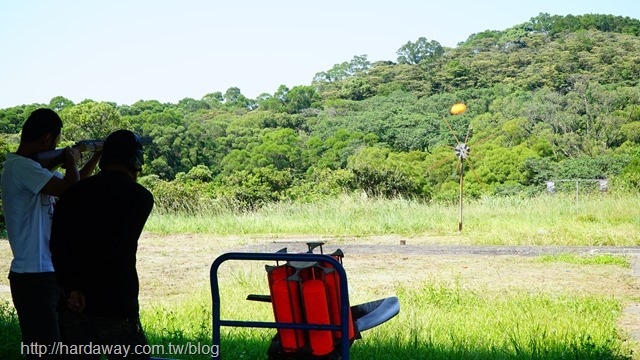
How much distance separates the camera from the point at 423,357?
4387mm

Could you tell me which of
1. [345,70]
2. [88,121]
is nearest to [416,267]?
[88,121]

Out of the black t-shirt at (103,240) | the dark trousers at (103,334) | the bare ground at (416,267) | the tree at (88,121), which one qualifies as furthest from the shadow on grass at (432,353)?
the tree at (88,121)

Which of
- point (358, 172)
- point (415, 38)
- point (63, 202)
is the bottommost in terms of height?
point (358, 172)

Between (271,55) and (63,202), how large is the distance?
2171 inches

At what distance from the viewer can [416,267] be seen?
9719mm

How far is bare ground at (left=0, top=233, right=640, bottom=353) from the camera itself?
780 cm

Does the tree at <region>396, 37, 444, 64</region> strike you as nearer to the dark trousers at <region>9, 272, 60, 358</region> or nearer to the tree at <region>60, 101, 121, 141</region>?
the tree at <region>60, 101, 121, 141</region>

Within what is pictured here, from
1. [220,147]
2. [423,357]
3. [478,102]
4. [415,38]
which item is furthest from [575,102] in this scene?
[423,357]

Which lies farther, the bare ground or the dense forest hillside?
the dense forest hillside

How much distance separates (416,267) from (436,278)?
111 cm

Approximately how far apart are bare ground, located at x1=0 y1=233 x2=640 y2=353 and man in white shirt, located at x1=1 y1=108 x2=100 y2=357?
133 inches

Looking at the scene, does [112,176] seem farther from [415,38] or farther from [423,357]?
[415,38]

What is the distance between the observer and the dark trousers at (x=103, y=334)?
2.61 metres

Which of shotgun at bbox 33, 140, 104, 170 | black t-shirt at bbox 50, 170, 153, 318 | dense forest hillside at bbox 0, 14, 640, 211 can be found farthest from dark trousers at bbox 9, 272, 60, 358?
dense forest hillside at bbox 0, 14, 640, 211
